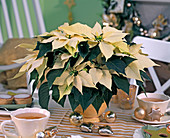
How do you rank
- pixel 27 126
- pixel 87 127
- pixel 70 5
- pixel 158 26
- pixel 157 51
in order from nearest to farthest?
pixel 27 126 → pixel 87 127 → pixel 157 51 → pixel 158 26 → pixel 70 5

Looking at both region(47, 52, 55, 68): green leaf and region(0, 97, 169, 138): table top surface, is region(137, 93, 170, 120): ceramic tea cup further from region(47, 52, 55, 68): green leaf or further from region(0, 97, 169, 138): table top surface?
region(47, 52, 55, 68): green leaf

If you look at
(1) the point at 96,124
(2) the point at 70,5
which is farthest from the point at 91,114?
(2) the point at 70,5

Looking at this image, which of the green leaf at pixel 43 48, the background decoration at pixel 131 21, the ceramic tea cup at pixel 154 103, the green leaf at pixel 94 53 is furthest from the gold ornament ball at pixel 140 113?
the background decoration at pixel 131 21

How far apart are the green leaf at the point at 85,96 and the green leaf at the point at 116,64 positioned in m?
0.09

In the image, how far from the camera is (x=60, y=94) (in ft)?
2.39

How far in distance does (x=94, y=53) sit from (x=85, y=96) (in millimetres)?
128

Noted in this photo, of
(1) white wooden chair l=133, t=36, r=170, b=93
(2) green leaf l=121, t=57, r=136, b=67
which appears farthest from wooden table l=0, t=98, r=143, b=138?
(1) white wooden chair l=133, t=36, r=170, b=93

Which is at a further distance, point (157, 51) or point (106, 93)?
point (157, 51)

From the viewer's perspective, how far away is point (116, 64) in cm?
73

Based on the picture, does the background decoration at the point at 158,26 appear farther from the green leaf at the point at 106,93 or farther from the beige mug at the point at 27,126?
the beige mug at the point at 27,126

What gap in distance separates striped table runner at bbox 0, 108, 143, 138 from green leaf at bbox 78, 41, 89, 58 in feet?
0.80

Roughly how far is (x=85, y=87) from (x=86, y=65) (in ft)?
0.22

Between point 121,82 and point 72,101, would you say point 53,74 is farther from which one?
point 121,82

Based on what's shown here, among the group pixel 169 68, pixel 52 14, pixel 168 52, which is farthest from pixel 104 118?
pixel 52 14
